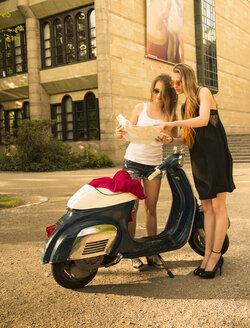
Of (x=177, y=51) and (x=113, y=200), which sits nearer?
(x=113, y=200)

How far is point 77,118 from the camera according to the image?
20.1 m

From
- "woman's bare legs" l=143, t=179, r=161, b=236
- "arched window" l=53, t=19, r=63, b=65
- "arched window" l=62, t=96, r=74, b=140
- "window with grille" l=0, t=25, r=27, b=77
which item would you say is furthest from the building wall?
"woman's bare legs" l=143, t=179, r=161, b=236

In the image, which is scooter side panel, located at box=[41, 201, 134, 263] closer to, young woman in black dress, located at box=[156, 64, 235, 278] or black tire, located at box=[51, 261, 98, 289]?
black tire, located at box=[51, 261, 98, 289]

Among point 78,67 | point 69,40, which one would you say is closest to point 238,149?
point 78,67

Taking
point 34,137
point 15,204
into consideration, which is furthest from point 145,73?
point 15,204

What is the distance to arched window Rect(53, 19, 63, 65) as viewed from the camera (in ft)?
65.8

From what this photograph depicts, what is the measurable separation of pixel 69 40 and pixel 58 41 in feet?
2.51

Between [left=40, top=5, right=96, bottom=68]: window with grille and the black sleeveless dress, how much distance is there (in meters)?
16.4

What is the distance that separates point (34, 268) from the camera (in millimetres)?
3678

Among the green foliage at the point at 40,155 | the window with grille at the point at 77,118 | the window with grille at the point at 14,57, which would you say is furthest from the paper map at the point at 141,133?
the window with grille at the point at 14,57

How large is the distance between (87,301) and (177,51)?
21.4 metres

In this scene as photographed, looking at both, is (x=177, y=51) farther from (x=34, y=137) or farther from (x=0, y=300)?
(x=0, y=300)

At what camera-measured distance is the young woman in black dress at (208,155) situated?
333cm

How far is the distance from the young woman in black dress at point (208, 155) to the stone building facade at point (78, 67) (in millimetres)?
14899
